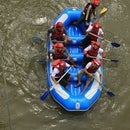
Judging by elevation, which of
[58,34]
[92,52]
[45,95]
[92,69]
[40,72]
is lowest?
[45,95]

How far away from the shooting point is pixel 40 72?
26.9ft

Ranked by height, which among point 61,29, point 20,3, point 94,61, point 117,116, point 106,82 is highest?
point 20,3

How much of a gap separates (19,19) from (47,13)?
25.8 inches

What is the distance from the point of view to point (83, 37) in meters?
8.25

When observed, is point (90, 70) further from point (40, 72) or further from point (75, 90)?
point (40, 72)

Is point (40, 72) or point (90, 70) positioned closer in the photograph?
point (90, 70)

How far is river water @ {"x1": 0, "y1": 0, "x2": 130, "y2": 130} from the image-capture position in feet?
25.4

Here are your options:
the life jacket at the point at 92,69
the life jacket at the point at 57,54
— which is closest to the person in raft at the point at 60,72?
the life jacket at the point at 57,54

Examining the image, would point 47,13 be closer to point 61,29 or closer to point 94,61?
point 61,29

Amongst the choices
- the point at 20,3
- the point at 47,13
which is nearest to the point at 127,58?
the point at 47,13

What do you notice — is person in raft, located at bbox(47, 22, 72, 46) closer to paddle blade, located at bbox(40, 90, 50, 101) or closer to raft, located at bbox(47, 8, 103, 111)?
raft, located at bbox(47, 8, 103, 111)

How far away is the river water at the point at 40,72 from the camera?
7.75 meters

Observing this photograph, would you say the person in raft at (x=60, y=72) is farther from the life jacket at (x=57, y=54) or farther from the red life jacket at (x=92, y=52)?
the red life jacket at (x=92, y=52)

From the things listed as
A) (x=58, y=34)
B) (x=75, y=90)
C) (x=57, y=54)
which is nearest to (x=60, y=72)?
(x=57, y=54)
